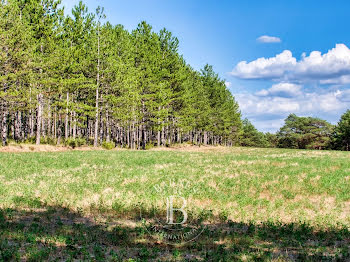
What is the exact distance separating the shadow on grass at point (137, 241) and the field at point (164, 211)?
0.08 ft

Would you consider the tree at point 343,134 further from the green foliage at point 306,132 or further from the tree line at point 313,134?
the green foliage at point 306,132

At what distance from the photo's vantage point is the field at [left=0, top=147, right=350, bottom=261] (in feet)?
23.1

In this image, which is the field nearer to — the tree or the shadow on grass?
the shadow on grass

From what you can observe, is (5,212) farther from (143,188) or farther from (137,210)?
(143,188)

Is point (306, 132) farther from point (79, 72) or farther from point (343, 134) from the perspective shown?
point (79, 72)

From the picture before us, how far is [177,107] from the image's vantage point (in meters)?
55.8

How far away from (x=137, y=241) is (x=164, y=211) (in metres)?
2.62

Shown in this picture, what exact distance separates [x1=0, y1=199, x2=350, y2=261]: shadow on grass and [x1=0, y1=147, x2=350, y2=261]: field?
24 mm

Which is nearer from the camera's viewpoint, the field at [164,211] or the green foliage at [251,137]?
the field at [164,211]

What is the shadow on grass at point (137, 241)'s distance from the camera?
6.71 meters

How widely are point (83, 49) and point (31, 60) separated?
8091mm

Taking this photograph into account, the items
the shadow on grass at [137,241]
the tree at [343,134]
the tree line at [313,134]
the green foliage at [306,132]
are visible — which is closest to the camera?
the shadow on grass at [137,241]

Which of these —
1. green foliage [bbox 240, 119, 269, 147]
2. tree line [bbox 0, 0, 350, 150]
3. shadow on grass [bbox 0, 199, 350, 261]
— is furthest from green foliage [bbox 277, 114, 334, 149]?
shadow on grass [bbox 0, 199, 350, 261]

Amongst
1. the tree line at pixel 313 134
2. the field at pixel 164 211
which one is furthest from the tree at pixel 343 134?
the field at pixel 164 211
